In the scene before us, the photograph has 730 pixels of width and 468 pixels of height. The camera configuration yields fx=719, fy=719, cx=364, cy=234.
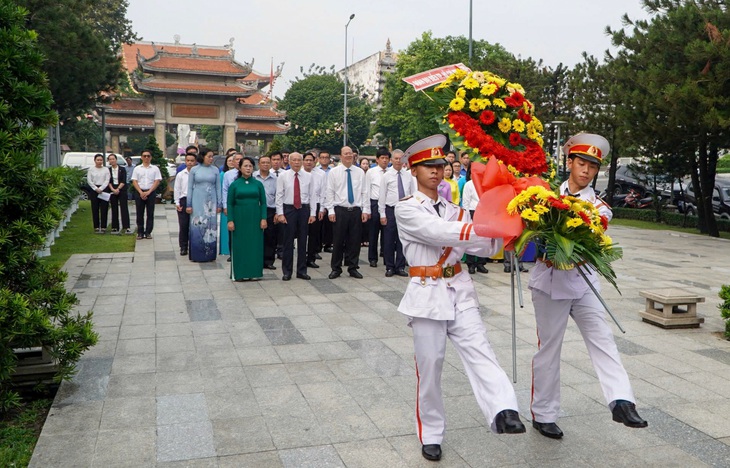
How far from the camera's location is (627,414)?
375 cm

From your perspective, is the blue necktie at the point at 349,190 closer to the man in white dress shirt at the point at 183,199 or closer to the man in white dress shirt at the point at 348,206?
the man in white dress shirt at the point at 348,206

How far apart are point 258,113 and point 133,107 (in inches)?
301

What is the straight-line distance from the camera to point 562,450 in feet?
13.3

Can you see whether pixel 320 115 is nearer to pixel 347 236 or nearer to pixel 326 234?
pixel 326 234

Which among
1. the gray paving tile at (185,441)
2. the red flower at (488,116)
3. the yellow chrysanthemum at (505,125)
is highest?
the red flower at (488,116)

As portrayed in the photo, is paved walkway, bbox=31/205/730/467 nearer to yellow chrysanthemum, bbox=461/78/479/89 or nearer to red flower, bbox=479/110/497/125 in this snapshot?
red flower, bbox=479/110/497/125

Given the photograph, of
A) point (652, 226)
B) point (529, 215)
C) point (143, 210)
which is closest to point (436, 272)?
point (529, 215)

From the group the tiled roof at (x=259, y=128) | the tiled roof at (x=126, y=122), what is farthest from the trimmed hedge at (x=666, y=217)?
the tiled roof at (x=126, y=122)

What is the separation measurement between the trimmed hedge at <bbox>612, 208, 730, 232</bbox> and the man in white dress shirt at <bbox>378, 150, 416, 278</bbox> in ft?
44.2

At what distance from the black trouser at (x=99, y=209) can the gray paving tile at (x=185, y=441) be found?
11.4 meters

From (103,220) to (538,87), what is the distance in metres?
18.6

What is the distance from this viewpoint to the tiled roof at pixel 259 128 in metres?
45.6

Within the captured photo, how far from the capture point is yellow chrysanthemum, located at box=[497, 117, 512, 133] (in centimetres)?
417

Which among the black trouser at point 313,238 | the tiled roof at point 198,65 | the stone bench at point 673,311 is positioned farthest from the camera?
the tiled roof at point 198,65
